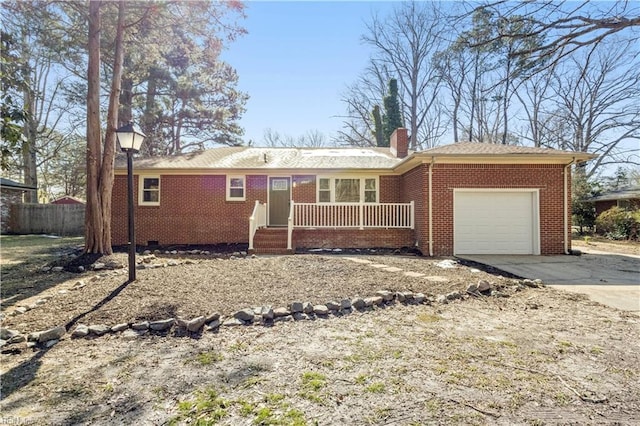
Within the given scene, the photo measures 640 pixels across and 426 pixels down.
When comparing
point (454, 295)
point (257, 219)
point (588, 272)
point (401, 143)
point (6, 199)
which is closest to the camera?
point (454, 295)

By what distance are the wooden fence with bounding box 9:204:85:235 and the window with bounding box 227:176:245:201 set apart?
10.9m

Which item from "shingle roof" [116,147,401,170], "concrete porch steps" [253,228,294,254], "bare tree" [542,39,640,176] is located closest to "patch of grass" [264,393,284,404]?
"concrete porch steps" [253,228,294,254]

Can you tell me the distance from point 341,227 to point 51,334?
7818mm

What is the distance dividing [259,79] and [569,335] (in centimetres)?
1272

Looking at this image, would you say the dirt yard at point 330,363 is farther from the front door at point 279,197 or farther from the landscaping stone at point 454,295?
the front door at point 279,197

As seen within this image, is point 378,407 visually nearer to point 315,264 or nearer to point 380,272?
point 380,272

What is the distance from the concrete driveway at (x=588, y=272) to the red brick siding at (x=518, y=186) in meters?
0.63

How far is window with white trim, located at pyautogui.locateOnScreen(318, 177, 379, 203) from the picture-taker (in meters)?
11.9

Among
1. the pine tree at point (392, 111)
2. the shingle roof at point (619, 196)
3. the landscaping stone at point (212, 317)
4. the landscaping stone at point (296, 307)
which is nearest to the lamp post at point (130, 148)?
the landscaping stone at point (212, 317)

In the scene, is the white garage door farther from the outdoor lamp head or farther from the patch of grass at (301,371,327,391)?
the outdoor lamp head

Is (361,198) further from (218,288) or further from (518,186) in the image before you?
(218,288)

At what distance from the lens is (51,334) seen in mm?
3447

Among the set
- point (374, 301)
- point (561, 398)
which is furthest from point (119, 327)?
point (561, 398)

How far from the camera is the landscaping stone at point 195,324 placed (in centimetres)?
362
